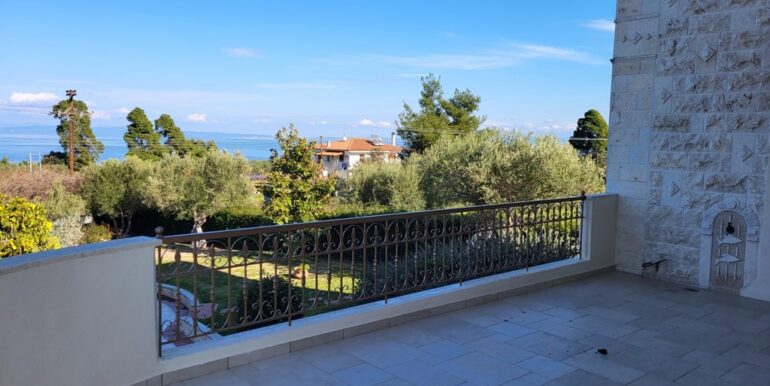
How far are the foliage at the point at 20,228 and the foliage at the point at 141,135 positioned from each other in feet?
76.9

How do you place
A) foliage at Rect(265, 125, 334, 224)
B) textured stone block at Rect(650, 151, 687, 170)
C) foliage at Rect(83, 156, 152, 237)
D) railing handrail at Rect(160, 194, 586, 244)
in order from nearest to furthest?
railing handrail at Rect(160, 194, 586, 244)
textured stone block at Rect(650, 151, 687, 170)
foliage at Rect(265, 125, 334, 224)
foliage at Rect(83, 156, 152, 237)

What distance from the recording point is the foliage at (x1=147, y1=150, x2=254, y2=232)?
19578mm

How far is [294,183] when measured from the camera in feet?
41.2

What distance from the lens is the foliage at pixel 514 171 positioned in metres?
13.2

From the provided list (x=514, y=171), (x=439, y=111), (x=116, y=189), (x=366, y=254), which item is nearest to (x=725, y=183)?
(x=366, y=254)

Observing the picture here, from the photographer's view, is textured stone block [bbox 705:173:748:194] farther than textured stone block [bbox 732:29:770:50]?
Yes

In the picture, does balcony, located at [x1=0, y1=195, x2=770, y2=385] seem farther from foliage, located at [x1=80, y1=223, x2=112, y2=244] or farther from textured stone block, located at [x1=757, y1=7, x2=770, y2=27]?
foliage, located at [x1=80, y1=223, x2=112, y2=244]

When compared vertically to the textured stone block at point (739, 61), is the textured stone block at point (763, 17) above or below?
above

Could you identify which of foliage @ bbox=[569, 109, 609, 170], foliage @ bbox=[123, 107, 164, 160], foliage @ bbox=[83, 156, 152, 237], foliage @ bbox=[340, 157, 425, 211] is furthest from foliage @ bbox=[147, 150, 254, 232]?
foliage @ bbox=[569, 109, 609, 170]

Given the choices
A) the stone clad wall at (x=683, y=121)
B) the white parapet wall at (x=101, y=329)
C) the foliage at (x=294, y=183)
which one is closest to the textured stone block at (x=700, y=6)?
the stone clad wall at (x=683, y=121)

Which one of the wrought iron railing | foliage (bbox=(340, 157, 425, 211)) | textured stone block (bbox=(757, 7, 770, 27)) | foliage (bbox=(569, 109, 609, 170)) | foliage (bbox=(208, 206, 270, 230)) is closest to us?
the wrought iron railing

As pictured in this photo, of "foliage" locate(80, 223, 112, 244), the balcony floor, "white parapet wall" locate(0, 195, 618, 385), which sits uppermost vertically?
"white parapet wall" locate(0, 195, 618, 385)

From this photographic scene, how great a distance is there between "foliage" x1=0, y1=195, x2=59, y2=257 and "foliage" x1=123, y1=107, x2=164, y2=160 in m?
23.4

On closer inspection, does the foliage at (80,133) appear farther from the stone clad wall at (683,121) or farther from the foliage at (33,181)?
the stone clad wall at (683,121)
